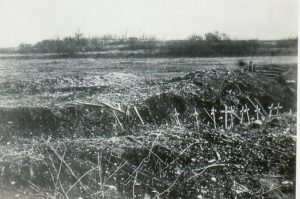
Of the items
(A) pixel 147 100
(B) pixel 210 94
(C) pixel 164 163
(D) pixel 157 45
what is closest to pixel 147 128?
(A) pixel 147 100

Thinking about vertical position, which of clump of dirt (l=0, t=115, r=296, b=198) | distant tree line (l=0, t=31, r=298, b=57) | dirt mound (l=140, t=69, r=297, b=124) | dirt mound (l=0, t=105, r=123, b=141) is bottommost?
clump of dirt (l=0, t=115, r=296, b=198)

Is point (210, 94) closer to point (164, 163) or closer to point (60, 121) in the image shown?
point (164, 163)

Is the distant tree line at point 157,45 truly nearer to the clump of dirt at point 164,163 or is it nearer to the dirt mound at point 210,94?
the dirt mound at point 210,94

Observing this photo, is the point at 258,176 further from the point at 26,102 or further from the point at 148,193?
the point at 26,102

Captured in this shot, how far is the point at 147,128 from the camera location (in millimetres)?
4598

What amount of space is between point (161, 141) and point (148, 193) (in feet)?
2.06

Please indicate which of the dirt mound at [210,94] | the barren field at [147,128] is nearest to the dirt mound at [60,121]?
the barren field at [147,128]

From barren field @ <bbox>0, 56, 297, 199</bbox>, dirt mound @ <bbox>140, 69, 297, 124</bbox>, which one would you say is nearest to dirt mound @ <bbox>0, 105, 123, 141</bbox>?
barren field @ <bbox>0, 56, 297, 199</bbox>

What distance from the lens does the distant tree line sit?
451 cm

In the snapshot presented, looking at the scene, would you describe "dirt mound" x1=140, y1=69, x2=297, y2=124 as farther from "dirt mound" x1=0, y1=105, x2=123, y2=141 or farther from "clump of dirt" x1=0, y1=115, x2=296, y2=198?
"dirt mound" x1=0, y1=105, x2=123, y2=141

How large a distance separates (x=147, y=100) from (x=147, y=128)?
34 cm

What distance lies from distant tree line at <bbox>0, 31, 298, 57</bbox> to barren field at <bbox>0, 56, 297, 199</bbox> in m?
0.11

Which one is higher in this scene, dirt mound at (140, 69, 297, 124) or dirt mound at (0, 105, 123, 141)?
dirt mound at (140, 69, 297, 124)

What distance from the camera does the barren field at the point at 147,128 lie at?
4.45 metres
